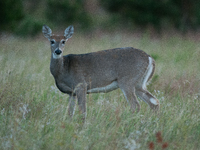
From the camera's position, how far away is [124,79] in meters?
5.52

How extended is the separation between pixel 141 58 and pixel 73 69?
1.09 metres

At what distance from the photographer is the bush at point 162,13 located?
741 inches

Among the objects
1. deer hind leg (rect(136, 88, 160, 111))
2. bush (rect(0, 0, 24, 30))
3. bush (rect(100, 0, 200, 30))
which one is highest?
bush (rect(100, 0, 200, 30))

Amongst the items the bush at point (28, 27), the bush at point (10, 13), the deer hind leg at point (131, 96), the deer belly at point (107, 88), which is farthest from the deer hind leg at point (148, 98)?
the bush at point (10, 13)

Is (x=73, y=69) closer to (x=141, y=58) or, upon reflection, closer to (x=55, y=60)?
(x=55, y=60)

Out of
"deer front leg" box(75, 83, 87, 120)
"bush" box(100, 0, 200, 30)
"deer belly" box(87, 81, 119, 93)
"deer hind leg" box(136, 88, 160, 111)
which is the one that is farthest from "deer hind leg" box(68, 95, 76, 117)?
"bush" box(100, 0, 200, 30)

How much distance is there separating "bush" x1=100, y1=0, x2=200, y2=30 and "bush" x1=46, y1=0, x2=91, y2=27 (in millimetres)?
2201

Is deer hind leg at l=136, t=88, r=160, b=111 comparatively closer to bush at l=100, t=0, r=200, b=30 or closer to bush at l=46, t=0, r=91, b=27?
bush at l=100, t=0, r=200, b=30

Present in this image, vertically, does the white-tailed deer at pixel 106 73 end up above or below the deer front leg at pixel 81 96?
above

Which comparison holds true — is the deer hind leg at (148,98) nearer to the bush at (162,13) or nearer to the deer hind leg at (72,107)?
the deer hind leg at (72,107)

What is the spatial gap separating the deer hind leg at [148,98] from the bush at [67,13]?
1425 cm

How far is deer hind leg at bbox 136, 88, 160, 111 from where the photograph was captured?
543 centimetres

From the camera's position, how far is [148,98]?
18.3 ft

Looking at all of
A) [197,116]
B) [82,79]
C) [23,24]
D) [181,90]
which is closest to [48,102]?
[82,79]
